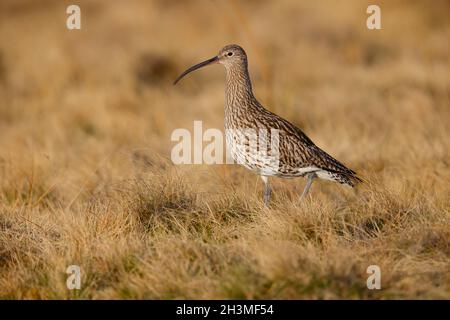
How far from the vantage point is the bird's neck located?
622 centimetres

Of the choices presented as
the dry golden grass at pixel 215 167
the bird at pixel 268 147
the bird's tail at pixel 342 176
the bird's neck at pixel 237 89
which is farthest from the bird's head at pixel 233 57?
the bird's tail at pixel 342 176

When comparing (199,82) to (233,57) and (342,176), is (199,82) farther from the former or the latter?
(342,176)

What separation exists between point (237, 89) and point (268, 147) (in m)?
0.70

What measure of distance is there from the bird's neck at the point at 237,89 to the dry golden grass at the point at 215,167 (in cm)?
68

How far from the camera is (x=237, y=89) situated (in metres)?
6.33

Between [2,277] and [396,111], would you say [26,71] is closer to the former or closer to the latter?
[396,111]

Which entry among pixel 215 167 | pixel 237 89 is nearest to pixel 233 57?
pixel 237 89

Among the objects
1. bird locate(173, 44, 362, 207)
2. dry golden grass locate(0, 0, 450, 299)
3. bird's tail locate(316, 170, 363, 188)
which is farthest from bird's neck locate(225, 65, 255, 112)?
bird's tail locate(316, 170, 363, 188)

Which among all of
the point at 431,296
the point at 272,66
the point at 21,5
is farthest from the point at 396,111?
the point at 21,5

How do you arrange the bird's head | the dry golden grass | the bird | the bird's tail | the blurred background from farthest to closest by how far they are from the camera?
the blurred background, the bird's head, the bird's tail, the bird, the dry golden grass

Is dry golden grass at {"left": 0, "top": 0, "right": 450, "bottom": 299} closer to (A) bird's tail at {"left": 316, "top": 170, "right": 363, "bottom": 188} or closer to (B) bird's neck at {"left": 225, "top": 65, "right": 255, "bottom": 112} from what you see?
(A) bird's tail at {"left": 316, "top": 170, "right": 363, "bottom": 188}

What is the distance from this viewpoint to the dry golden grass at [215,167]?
14.9ft

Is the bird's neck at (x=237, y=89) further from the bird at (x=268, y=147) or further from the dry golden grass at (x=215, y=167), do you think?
the dry golden grass at (x=215, y=167)

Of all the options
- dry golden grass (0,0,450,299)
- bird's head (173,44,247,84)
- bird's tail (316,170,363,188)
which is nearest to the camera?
dry golden grass (0,0,450,299)
